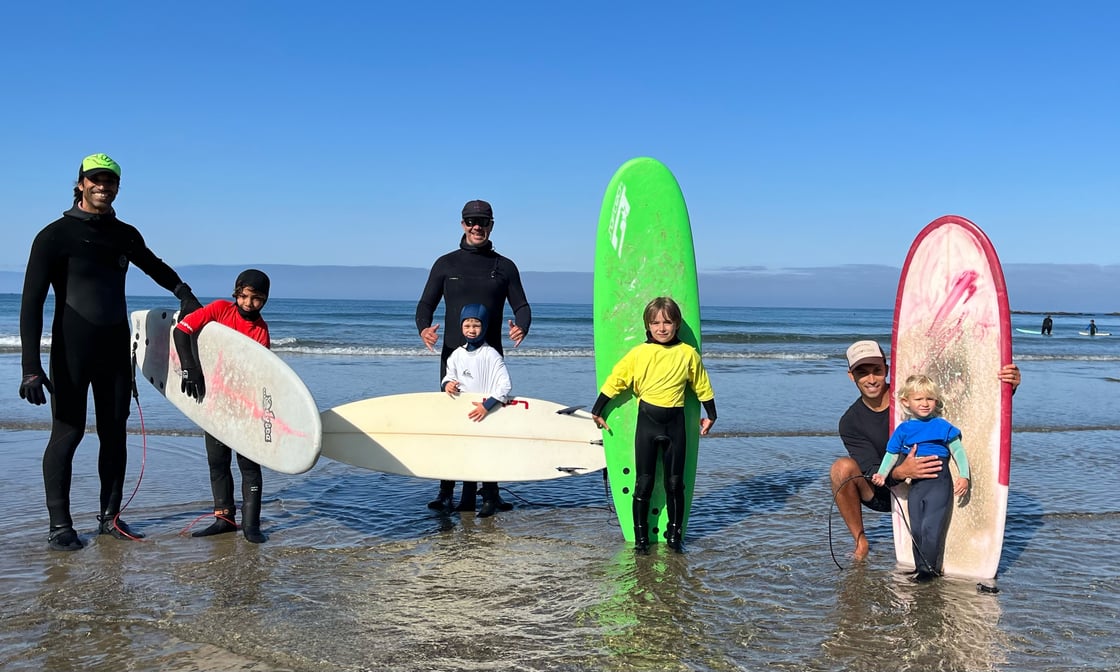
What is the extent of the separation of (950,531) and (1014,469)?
→ 10.7ft

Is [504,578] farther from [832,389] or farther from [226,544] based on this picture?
[832,389]

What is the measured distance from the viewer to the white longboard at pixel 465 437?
14.9 feet

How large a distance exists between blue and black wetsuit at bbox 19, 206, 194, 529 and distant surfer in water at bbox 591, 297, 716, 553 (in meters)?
2.43

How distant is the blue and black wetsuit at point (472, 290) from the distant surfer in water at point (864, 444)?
1.82m

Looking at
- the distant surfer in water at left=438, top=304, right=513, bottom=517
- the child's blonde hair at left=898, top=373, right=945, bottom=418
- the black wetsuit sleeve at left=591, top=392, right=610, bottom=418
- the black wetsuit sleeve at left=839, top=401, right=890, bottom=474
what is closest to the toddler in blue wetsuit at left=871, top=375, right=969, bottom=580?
the child's blonde hair at left=898, top=373, right=945, bottom=418

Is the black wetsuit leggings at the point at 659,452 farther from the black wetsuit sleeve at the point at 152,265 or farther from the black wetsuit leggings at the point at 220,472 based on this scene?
the black wetsuit sleeve at the point at 152,265

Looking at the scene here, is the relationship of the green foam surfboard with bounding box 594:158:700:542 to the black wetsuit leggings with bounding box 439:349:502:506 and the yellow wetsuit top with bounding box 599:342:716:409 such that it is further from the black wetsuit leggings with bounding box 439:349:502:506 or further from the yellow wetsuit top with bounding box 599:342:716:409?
the black wetsuit leggings with bounding box 439:349:502:506

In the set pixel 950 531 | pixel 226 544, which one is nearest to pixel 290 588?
pixel 226 544

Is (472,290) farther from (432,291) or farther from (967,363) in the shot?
(967,363)

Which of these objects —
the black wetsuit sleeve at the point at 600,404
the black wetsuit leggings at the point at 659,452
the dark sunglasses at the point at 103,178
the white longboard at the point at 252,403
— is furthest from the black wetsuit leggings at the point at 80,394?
the black wetsuit leggings at the point at 659,452

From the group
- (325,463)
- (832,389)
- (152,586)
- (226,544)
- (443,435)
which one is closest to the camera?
(152,586)

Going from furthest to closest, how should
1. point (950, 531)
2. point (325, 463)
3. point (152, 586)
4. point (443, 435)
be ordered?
point (325, 463) < point (443, 435) < point (950, 531) < point (152, 586)

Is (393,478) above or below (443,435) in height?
below

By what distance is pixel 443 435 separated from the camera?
183 inches
